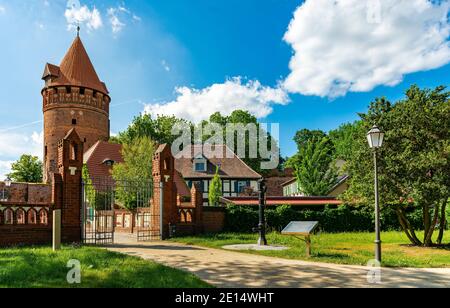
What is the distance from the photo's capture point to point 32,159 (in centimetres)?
5678

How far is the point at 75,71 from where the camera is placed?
41312 millimetres

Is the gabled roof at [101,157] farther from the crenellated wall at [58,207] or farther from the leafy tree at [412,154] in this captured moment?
the leafy tree at [412,154]

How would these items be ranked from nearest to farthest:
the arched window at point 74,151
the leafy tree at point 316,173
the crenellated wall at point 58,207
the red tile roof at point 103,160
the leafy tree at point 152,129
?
the crenellated wall at point 58,207, the arched window at point 74,151, the red tile roof at point 103,160, the leafy tree at point 316,173, the leafy tree at point 152,129

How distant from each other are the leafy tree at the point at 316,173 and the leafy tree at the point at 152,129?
881 inches

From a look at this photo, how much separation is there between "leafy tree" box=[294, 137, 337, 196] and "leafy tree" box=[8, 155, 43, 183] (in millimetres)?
39611

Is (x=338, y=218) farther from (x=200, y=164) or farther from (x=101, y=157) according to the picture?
(x=101, y=157)

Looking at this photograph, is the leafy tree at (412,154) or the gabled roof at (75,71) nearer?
the leafy tree at (412,154)

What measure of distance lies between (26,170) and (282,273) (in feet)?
182

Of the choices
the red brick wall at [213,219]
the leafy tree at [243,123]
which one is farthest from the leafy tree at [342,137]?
the red brick wall at [213,219]

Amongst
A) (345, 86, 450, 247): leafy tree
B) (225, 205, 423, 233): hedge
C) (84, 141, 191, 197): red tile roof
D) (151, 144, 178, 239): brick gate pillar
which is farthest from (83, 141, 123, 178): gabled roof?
(345, 86, 450, 247): leafy tree

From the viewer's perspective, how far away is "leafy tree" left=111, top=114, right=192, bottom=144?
51781mm

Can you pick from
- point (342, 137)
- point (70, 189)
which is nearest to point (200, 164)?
point (70, 189)

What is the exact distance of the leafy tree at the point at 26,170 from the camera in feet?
178
